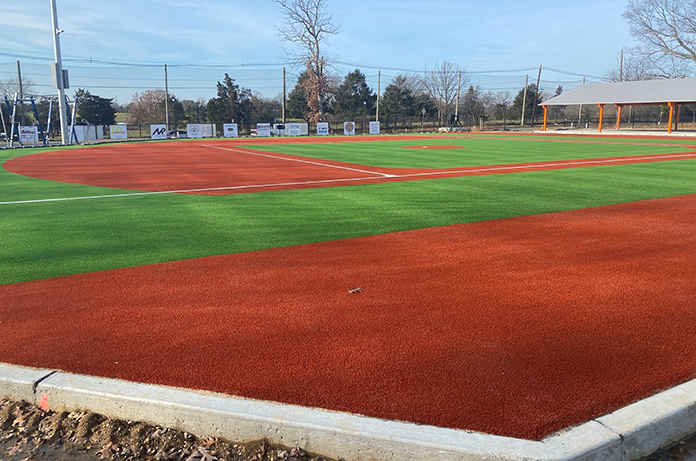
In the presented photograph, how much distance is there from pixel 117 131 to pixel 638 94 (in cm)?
4708

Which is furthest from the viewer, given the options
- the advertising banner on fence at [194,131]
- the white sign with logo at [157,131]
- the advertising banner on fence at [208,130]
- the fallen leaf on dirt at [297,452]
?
the advertising banner on fence at [208,130]

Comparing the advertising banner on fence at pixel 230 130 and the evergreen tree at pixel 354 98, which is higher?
the evergreen tree at pixel 354 98

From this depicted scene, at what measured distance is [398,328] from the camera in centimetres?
400

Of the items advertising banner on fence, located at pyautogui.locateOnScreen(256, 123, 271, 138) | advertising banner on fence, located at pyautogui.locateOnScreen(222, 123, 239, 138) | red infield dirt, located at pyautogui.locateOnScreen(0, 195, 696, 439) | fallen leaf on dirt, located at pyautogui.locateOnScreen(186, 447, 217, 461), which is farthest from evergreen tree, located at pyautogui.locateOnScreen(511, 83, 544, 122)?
fallen leaf on dirt, located at pyautogui.locateOnScreen(186, 447, 217, 461)

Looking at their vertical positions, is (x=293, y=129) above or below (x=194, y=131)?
above

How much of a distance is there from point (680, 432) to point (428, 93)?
98537 millimetres

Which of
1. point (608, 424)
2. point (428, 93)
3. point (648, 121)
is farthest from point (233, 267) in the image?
point (428, 93)

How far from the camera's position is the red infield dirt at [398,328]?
3.05 m

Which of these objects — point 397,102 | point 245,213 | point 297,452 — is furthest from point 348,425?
point 397,102

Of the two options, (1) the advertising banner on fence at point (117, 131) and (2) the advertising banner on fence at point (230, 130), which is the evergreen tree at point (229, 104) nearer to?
(2) the advertising banner on fence at point (230, 130)

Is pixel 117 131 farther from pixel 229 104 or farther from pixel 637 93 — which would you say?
pixel 637 93

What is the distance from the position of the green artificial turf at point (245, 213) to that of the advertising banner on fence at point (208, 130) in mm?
37294

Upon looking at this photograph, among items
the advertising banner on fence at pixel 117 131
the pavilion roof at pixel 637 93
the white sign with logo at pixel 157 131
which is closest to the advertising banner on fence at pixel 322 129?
the white sign with logo at pixel 157 131

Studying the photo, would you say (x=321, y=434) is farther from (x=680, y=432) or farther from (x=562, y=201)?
(x=562, y=201)
